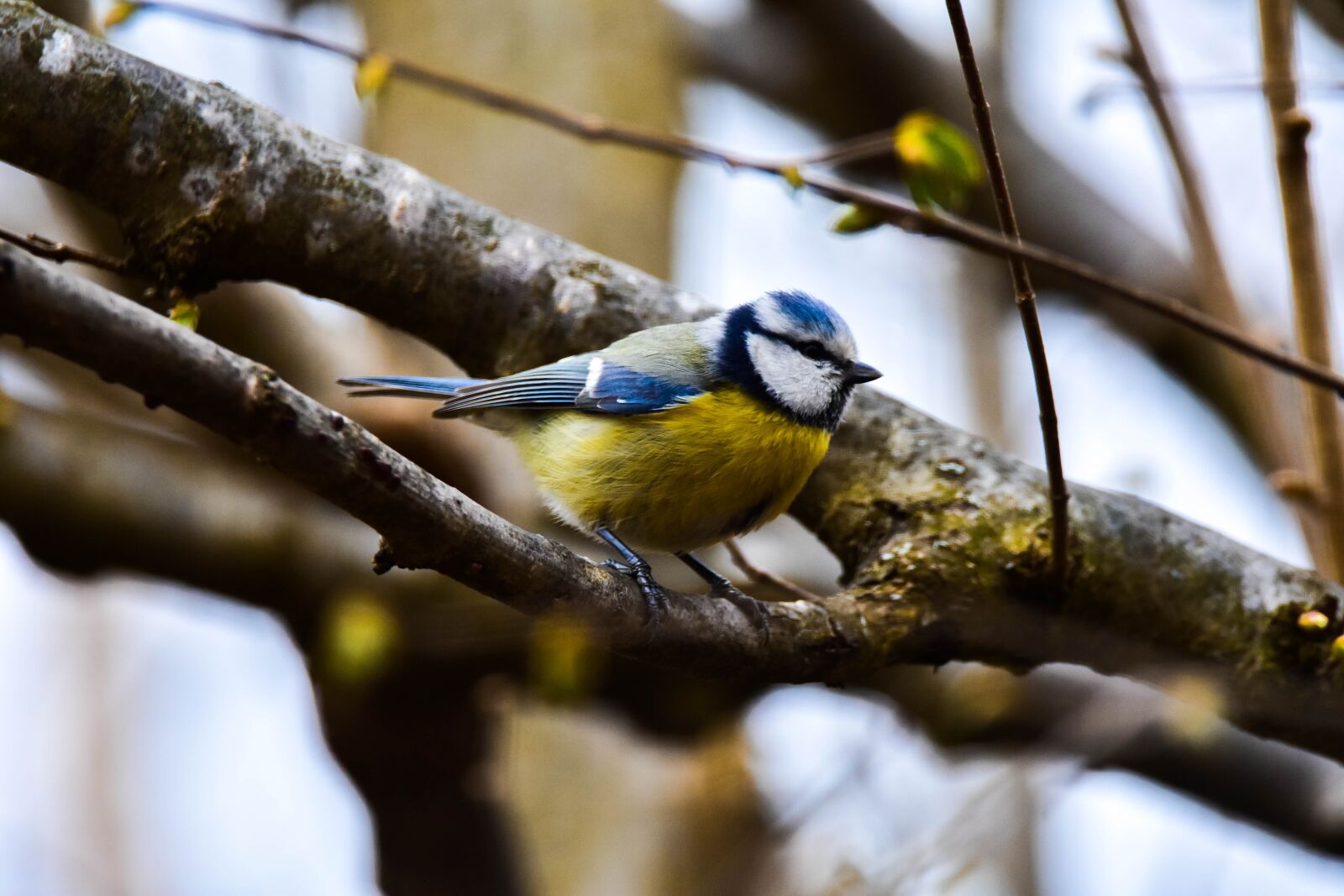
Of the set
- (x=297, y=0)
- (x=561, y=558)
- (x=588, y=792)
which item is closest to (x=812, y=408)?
(x=561, y=558)

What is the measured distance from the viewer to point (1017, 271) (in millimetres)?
1845

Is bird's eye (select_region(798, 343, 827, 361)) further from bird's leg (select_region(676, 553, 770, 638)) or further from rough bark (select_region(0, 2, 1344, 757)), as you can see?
bird's leg (select_region(676, 553, 770, 638))

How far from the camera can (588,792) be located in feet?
16.4

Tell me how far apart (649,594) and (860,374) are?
1.06 metres

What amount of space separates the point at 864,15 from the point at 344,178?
13.2ft

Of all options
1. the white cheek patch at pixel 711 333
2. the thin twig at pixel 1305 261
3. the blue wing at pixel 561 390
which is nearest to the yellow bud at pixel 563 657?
the blue wing at pixel 561 390

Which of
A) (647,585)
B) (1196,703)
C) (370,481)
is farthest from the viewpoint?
(1196,703)

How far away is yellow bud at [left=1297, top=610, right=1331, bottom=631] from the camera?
230cm

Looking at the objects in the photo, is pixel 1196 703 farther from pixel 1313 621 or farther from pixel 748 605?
pixel 748 605

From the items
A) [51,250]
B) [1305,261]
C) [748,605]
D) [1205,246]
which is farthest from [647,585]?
[1205,246]

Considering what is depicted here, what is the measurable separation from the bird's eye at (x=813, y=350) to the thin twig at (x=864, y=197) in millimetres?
550

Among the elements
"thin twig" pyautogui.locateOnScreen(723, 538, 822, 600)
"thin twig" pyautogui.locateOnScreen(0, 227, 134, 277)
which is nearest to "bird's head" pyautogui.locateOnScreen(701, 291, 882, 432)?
"thin twig" pyautogui.locateOnScreen(723, 538, 822, 600)

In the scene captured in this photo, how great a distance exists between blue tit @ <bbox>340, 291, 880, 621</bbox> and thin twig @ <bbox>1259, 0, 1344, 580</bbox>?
963 mm

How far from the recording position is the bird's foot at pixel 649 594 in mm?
2018
